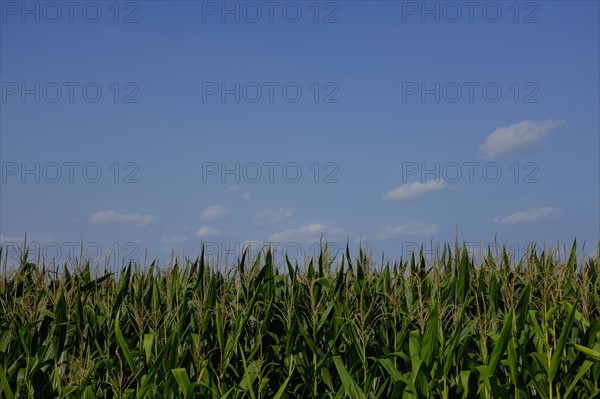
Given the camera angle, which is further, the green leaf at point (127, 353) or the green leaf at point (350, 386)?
the green leaf at point (127, 353)

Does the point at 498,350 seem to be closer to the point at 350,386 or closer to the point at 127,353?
the point at 350,386

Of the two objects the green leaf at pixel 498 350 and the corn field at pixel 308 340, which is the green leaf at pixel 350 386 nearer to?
the corn field at pixel 308 340

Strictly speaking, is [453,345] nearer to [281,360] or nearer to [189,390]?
[281,360]

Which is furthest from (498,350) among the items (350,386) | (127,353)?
(127,353)

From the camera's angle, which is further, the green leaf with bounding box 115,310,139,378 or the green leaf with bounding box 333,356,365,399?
the green leaf with bounding box 115,310,139,378

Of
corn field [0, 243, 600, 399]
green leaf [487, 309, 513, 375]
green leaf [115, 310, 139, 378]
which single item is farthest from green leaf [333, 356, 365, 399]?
green leaf [115, 310, 139, 378]

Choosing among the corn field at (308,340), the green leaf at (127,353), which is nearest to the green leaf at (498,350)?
the corn field at (308,340)

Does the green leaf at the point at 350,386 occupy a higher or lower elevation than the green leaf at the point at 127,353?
lower

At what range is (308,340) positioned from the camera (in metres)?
5.07

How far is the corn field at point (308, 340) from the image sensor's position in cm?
482

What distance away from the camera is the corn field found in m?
4.82

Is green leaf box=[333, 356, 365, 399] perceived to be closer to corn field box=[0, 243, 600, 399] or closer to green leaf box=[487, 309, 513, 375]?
corn field box=[0, 243, 600, 399]

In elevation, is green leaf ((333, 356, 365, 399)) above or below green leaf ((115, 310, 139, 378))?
below

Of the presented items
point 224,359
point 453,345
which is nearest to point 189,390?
point 224,359
